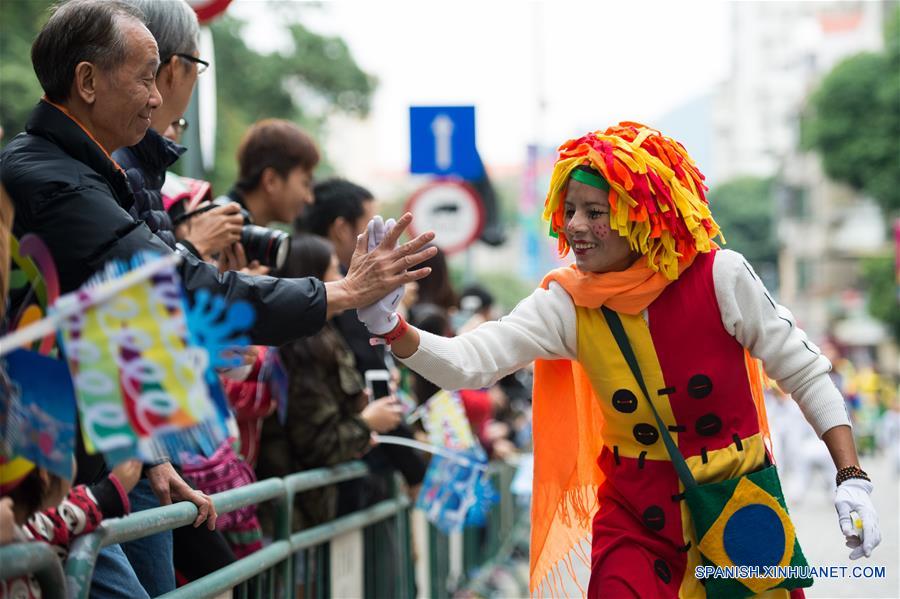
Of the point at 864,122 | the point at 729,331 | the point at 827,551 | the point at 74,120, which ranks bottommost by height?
the point at 827,551

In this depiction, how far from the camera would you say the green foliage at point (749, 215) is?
92.8 meters

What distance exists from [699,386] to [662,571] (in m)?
0.53

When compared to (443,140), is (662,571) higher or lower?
lower

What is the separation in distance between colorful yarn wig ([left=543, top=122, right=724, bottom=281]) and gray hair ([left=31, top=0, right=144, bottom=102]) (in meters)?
1.39

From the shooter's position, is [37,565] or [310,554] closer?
[37,565]

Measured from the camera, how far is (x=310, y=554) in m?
5.15

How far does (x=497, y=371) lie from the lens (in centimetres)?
393

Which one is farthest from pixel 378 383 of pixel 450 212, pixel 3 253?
pixel 450 212

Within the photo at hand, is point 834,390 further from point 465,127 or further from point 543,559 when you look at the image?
point 465,127

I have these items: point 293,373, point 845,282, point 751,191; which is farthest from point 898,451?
point 751,191

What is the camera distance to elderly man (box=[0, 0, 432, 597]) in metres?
2.88

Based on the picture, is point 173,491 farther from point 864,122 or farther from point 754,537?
point 864,122

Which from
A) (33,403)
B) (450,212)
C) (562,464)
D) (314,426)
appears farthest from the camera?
(450,212)

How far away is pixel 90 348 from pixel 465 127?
904cm
